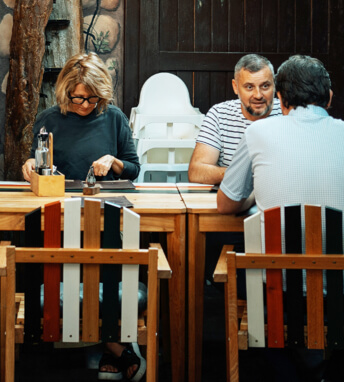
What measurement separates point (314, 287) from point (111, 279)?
0.65m

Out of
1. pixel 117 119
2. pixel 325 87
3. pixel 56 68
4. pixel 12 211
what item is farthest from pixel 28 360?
pixel 56 68

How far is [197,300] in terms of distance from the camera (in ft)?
8.89

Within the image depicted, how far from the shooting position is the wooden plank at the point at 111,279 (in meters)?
2.11

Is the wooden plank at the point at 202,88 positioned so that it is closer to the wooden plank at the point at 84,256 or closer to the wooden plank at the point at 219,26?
the wooden plank at the point at 219,26

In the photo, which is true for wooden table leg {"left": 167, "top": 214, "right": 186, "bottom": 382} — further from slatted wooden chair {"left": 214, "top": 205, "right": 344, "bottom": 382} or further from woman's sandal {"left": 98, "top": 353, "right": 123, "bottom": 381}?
slatted wooden chair {"left": 214, "top": 205, "right": 344, "bottom": 382}

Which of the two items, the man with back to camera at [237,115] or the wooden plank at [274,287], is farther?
the man with back to camera at [237,115]

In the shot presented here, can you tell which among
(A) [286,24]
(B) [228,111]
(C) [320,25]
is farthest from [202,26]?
(B) [228,111]

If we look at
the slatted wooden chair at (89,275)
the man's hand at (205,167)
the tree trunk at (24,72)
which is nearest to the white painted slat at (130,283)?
the slatted wooden chair at (89,275)

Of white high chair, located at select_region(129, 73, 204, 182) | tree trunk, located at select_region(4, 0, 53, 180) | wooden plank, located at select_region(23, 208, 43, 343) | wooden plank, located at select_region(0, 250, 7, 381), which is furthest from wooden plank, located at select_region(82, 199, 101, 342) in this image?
tree trunk, located at select_region(4, 0, 53, 180)

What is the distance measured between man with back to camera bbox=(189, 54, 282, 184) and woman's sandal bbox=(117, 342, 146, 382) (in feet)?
3.61

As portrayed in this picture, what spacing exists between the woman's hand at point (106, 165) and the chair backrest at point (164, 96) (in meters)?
1.44

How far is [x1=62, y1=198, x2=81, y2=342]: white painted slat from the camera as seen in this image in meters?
2.10

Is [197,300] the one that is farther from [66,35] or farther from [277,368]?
[66,35]

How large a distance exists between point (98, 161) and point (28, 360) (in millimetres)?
1083
